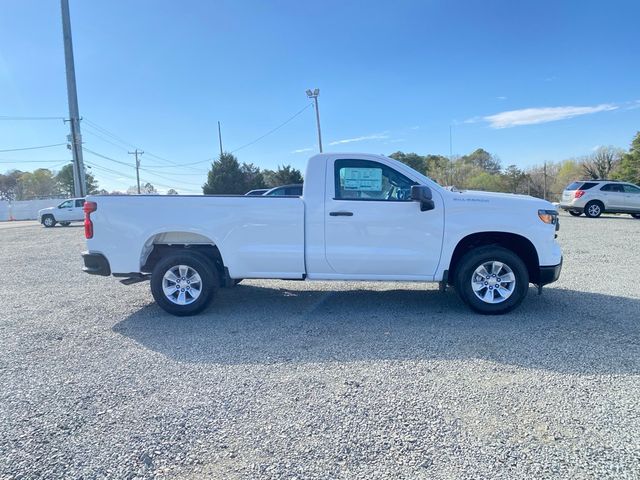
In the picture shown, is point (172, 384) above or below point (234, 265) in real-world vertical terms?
A: below

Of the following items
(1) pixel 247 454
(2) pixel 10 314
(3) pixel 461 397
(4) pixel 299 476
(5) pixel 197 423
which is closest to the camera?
(4) pixel 299 476

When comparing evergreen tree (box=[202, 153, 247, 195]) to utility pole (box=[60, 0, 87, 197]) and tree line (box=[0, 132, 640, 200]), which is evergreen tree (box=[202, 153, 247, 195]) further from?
utility pole (box=[60, 0, 87, 197])

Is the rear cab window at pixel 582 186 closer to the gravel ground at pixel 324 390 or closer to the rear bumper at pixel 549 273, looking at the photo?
the gravel ground at pixel 324 390

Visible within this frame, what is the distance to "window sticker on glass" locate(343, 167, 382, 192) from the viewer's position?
17.1 feet

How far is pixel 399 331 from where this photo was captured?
468cm

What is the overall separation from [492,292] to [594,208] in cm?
1861

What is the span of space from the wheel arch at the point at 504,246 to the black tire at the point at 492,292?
155mm

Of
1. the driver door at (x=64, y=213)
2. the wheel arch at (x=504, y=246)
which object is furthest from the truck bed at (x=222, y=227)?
the driver door at (x=64, y=213)

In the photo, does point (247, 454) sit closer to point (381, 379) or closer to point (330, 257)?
point (381, 379)

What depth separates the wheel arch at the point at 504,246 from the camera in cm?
515

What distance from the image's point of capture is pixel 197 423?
292cm

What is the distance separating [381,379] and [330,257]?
199cm

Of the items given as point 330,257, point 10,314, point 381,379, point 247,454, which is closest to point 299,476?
point 247,454

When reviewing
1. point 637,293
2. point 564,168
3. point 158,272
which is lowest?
point 637,293
